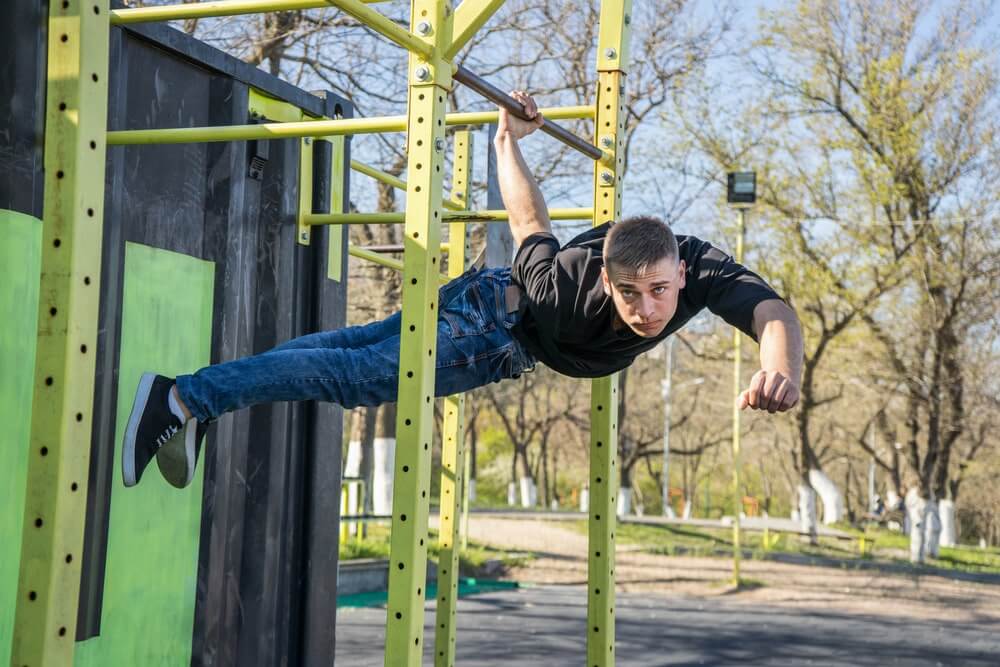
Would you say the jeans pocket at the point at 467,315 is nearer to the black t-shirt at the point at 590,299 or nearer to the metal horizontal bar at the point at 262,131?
the black t-shirt at the point at 590,299

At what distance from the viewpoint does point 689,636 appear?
9359 mm

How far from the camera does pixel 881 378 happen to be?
58.1ft

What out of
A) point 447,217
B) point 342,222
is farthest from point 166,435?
point 342,222

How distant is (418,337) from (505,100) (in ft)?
3.15

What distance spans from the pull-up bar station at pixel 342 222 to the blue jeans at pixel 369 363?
36cm

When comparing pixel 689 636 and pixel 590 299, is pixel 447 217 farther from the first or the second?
pixel 689 636

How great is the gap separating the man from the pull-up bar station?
1.13 feet

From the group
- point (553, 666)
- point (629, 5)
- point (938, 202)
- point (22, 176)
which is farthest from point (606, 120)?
point (938, 202)

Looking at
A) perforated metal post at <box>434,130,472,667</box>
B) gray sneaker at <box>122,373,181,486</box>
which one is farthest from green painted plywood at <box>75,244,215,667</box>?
perforated metal post at <box>434,130,472,667</box>

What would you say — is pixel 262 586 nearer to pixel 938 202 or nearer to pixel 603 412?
pixel 603 412

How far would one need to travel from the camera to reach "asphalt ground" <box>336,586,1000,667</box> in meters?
8.12

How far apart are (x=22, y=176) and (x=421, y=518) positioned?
1643mm

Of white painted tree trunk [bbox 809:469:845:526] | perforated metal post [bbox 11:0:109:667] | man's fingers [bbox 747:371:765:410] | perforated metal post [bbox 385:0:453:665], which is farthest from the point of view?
white painted tree trunk [bbox 809:469:845:526]

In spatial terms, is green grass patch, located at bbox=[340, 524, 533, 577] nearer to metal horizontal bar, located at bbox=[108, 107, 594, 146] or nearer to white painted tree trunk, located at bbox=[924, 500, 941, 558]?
white painted tree trunk, located at bbox=[924, 500, 941, 558]
